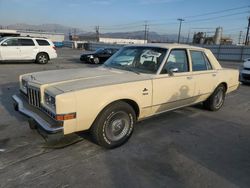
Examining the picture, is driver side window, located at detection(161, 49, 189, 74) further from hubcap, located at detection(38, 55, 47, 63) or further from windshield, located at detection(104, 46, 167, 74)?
hubcap, located at detection(38, 55, 47, 63)

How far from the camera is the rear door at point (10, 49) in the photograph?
13616 mm

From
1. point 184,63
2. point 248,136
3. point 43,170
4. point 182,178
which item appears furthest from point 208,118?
point 43,170

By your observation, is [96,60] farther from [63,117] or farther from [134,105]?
[63,117]

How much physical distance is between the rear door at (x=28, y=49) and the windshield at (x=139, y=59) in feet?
36.4

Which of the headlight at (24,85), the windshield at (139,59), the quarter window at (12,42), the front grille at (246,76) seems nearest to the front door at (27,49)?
the quarter window at (12,42)

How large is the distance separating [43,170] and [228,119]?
4.20 metres

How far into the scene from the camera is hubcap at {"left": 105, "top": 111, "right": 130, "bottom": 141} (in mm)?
3529

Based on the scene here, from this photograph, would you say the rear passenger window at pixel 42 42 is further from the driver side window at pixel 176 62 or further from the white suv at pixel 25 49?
the driver side window at pixel 176 62

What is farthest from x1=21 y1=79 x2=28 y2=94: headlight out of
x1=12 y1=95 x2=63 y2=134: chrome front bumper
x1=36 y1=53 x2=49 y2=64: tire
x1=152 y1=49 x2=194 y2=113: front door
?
x1=36 y1=53 x2=49 y2=64: tire

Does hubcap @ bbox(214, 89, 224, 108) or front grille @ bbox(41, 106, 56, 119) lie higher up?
front grille @ bbox(41, 106, 56, 119)

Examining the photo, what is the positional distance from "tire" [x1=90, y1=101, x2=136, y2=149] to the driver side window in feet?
3.58

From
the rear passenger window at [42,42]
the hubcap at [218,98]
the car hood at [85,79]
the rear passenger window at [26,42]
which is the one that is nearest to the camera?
the car hood at [85,79]

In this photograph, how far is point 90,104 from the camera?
3.11 m

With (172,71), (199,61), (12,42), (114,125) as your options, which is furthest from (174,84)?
(12,42)
